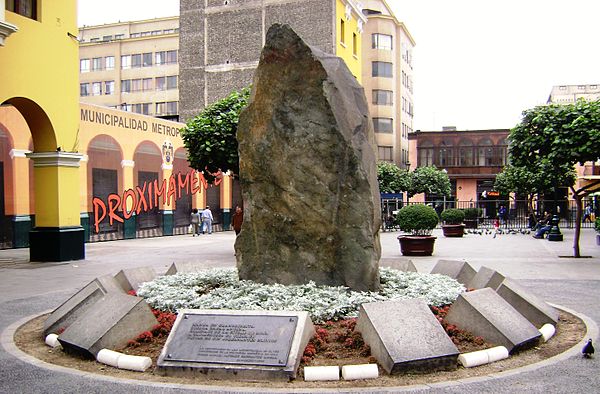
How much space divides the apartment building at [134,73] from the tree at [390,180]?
85.9 ft

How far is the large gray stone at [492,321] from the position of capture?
635 centimetres

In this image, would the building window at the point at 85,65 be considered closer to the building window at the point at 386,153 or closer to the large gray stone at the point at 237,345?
the building window at the point at 386,153

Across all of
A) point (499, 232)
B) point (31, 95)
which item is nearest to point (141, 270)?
point (31, 95)

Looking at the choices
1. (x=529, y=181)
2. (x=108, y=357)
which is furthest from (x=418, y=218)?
(x=529, y=181)

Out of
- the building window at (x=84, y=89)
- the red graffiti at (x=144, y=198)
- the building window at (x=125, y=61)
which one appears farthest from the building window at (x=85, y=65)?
the red graffiti at (x=144, y=198)

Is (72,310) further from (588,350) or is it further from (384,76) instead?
(384,76)

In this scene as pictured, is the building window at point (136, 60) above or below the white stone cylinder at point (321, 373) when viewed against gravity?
above

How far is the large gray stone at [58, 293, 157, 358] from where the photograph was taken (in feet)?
20.5

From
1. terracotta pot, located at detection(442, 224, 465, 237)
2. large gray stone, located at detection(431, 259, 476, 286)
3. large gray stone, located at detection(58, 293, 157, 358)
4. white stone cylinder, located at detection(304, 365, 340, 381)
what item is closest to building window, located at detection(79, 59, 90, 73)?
terracotta pot, located at detection(442, 224, 465, 237)

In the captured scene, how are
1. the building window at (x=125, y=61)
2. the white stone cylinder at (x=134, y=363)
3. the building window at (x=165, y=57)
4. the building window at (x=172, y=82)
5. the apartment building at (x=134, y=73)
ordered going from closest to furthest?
the white stone cylinder at (x=134, y=363) → the building window at (x=165, y=57) → the building window at (x=172, y=82) → the apartment building at (x=134, y=73) → the building window at (x=125, y=61)

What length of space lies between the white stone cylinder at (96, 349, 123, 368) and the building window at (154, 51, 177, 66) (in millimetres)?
56193

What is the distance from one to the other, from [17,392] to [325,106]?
4768 mm

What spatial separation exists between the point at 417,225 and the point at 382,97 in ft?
128

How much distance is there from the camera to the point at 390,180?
42.0 metres
